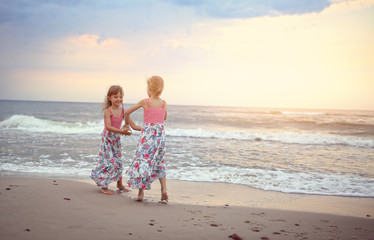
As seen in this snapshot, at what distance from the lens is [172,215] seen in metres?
3.64

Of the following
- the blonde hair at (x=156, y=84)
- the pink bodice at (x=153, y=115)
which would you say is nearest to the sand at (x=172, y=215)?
the pink bodice at (x=153, y=115)

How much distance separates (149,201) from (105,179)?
0.89m

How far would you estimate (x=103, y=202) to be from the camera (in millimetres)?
3980

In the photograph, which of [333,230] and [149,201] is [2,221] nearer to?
[149,201]

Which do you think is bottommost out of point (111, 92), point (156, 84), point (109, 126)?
point (109, 126)

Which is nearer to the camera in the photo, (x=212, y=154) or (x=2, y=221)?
(x=2, y=221)

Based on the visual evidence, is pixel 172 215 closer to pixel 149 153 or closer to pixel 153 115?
pixel 149 153

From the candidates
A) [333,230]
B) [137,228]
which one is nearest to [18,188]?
[137,228]

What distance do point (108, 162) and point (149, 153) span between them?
36.5 inches

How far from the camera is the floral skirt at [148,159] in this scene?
165 inches

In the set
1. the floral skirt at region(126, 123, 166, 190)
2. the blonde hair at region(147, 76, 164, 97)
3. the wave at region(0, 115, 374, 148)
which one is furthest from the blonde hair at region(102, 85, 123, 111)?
the wave at region(0, 115, 374, 148)

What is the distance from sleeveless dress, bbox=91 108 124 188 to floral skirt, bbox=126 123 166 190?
585 mm

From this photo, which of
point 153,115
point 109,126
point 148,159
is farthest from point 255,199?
point 109,126

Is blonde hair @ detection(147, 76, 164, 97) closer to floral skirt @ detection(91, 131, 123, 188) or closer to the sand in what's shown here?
floral skirt @ detection(91, 131, 123, 188)
